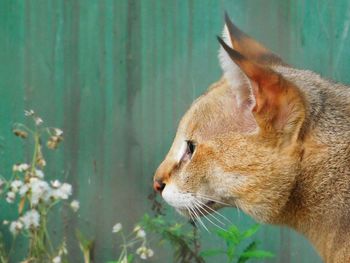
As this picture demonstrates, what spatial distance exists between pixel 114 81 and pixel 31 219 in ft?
4.52

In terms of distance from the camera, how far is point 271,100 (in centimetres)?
368

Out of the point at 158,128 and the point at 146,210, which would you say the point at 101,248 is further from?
the point at 158,128

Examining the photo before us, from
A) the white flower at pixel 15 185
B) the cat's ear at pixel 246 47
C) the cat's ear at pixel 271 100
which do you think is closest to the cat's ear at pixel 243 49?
the cat's ear at pixel 246 47

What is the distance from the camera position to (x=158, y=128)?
6078 mm

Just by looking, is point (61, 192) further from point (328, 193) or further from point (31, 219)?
point (328, 193)

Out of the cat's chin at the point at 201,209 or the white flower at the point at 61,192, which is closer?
the cat's chin at the point at 201,209

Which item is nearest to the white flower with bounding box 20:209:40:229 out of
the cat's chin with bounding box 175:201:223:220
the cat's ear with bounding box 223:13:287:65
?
the cat's chin with bounding box 175:201:223:220

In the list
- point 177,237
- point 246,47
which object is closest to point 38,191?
point 177,237

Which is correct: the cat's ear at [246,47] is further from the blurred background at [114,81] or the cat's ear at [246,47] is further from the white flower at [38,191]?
the blurred background at [114,81]

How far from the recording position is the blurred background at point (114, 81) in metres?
6.03

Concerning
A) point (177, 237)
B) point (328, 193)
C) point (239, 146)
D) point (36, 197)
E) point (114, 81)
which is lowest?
point (177, 237)

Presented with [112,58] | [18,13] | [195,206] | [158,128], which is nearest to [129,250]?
[158,128]

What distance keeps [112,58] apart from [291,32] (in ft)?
3.71

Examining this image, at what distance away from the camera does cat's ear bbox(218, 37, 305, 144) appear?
3.60 m
